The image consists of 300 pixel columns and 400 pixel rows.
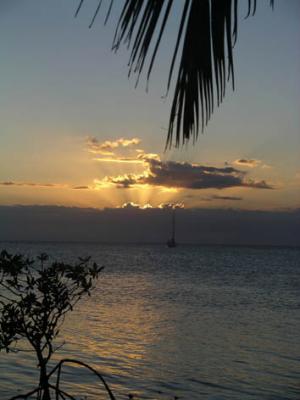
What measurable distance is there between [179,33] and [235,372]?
45.5 feet

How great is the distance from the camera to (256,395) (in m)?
12.3

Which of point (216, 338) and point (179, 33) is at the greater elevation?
point (179, 33)

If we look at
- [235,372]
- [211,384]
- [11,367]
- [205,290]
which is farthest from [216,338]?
[205,290]

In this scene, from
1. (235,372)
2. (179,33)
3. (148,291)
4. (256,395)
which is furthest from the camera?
(148,291)

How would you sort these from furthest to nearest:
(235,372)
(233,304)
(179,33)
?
(233,304) → (235,372) → (179,33)

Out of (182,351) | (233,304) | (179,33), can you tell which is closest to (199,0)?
(179,33)

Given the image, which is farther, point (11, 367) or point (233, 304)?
point (233, 304)

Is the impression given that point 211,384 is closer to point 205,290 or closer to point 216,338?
point 216,338

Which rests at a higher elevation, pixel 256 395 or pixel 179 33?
pixel 179 33

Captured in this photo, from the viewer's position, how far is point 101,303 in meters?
30.8

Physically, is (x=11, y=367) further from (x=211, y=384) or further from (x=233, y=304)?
(x=233, y=304)

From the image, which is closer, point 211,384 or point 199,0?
point 199,0

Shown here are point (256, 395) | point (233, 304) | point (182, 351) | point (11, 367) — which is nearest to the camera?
point (256, 395)

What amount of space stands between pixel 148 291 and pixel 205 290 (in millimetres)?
4598
